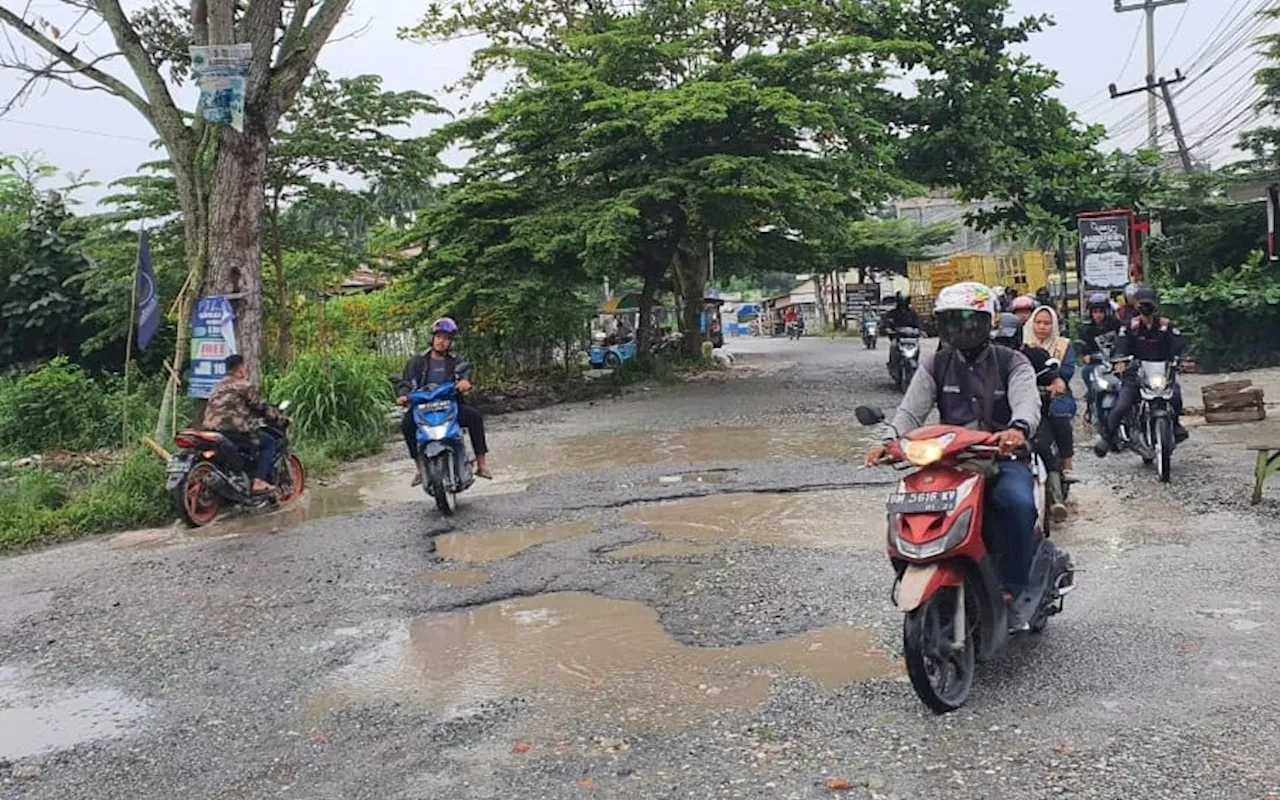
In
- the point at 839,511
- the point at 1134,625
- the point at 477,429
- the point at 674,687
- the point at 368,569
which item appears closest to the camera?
the point at 674,687

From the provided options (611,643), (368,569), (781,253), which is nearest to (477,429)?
(368,569)

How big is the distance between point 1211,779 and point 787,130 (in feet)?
49.4

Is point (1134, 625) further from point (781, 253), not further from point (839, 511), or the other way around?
point (781, 253)

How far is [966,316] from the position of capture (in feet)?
14.3

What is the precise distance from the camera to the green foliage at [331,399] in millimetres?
12625

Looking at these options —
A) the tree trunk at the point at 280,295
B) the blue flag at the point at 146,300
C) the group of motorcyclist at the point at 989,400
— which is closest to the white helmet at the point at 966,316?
the group of motorcyclist at the point at 989,400

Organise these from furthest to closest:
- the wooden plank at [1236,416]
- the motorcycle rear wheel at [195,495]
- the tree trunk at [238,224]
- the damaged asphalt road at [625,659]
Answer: the wooden plank at [1236,416] → the tree trunk at [238,224] → the motorcycle rear wheel at [195,495] → the damaged asphalt road at [625,659]

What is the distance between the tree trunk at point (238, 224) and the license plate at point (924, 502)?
792cm

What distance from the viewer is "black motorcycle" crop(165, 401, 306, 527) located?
866 centimetres

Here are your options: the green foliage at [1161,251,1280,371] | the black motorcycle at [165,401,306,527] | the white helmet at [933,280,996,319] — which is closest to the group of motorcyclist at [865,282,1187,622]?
the white helmet at [933,280,996,319]

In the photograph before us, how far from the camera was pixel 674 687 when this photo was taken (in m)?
4.28

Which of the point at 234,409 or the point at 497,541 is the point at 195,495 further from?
the point at 497,541

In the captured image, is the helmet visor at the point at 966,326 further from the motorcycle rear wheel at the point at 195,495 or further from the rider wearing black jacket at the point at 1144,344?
the motorcycle rear wheel at the point at 195,495

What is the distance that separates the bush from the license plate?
12094mm
